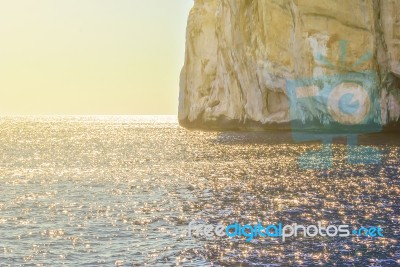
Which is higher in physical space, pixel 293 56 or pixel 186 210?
pixel 293 56

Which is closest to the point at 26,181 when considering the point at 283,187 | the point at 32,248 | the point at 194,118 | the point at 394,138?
the point at 283,187

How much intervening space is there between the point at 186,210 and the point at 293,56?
5724 centimetres

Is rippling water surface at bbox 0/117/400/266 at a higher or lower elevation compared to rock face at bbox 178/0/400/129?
lower

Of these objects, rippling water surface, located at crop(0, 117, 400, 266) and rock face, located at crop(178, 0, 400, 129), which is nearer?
rippling water surface, located at crop(0, 117, 400, 266)

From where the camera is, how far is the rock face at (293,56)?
2911 inches

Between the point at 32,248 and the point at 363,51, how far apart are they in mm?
62534

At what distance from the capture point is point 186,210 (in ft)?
92.4

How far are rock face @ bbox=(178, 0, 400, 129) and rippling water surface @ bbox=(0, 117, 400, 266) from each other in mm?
23224

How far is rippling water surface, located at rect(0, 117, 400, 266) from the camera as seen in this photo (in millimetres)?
19328

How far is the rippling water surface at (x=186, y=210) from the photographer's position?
63.4 ft

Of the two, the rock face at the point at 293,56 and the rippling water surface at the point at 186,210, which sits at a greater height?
the rock face at the point at 293,56

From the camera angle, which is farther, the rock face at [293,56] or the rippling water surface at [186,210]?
the rock face at [293,56]

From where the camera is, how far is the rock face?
73938mm

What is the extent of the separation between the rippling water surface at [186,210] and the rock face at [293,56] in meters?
23.2
